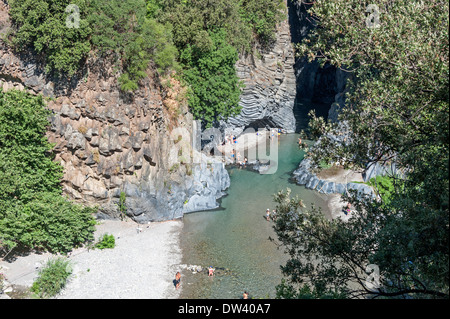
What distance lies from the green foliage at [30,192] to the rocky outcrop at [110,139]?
1359 millimetres

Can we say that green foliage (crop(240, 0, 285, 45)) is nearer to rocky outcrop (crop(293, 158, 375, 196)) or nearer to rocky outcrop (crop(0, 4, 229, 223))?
rocky outcrop (crop(293, 158, 375, 196))

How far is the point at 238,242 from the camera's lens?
3038 centimetres

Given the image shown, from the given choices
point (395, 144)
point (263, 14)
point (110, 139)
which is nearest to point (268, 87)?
point (263, 14)

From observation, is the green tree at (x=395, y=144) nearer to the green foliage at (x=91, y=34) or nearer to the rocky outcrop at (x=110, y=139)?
the green foliage at (x=91, y=34)

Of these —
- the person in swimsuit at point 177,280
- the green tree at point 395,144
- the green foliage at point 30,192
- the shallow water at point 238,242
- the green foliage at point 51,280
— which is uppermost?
the green tree at point 395,144

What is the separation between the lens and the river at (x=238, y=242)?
25.7 meters

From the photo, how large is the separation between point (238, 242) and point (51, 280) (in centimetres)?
1229

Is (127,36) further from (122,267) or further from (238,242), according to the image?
(238,242)

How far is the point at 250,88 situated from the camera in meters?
49.0

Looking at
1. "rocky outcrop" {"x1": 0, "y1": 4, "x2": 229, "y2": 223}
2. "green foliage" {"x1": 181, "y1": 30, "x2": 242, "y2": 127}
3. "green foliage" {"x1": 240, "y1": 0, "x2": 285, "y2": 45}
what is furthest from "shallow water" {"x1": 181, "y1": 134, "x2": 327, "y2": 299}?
"green foliage" {"x1": 240, "y1": 0, "x2": 285, "y2": 45}

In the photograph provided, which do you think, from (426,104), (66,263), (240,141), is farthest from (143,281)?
(240,141)

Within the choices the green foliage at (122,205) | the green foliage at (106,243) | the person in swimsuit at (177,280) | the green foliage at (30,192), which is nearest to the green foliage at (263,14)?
the green foliage at (122,205)

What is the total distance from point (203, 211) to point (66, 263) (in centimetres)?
1287

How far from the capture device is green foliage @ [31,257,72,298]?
77.1 feet
